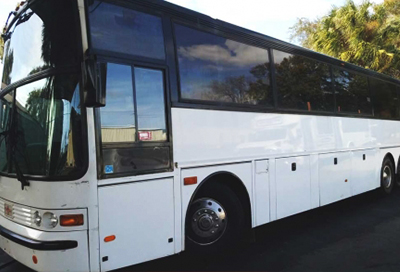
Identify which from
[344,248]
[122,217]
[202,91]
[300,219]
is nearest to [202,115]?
[202,91]

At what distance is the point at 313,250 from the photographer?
5199 millimetres

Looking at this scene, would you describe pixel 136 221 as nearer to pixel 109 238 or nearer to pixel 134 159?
pixel 109 238

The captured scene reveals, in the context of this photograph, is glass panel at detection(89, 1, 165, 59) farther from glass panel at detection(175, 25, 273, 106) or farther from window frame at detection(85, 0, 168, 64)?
glass panel at detection(175, 25, 273, 106)

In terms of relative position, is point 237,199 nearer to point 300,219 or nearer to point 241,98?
point 241,98

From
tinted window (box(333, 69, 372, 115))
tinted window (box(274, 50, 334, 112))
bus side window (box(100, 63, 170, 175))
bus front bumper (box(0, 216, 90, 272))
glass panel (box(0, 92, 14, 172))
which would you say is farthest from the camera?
tinted window (box(333, 69, 372, 115))

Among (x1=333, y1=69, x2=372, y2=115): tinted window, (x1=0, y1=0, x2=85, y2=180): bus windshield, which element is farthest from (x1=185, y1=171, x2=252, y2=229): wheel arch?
(x1=333, y1=69, x2=372, y2=115): tinted window

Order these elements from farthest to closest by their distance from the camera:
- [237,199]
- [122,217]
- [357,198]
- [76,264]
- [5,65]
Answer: [357,198]
[237,199]
[5,65]
[122,217]
[76,264]

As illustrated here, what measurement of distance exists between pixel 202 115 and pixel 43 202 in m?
2.12

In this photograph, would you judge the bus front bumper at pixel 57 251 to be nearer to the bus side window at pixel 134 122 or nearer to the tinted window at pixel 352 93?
the bus side window at pixel 134 122

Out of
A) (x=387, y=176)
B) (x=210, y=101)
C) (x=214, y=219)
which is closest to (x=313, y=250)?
(x=214, y=219)

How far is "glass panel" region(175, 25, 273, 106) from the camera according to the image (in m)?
4.52

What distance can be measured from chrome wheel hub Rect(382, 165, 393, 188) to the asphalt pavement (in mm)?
2237

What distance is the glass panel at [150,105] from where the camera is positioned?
12.7 feet

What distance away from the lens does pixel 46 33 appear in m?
3.70
